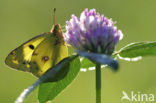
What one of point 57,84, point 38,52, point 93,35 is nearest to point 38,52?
point 38,52

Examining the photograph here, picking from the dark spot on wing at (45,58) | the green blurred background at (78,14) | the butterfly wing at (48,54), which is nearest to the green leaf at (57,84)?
the butterfly wing at (48,54)

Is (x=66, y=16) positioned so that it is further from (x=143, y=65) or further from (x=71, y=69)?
(x=71, y=69)

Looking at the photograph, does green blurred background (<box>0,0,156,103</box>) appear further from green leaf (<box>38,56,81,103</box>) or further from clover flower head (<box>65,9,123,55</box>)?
clover flower head (<box>65,9,123,55</box>)

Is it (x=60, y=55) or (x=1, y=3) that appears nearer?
(x=60, y=55)

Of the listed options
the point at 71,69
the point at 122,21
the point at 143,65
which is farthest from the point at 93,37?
the point at 122,21

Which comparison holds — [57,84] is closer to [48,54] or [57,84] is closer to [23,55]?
[48,54]
